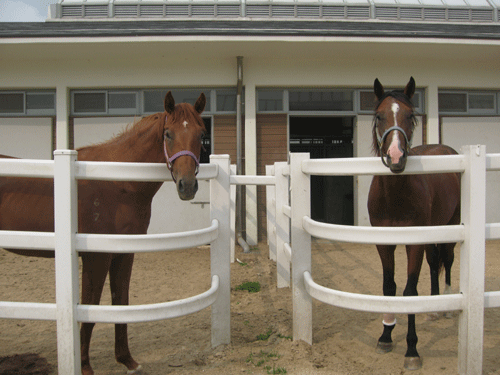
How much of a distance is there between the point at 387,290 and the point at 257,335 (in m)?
1.01

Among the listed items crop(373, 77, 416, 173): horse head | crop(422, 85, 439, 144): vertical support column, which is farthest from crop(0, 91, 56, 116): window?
crop(422, 85, 439, 144): vertical support column

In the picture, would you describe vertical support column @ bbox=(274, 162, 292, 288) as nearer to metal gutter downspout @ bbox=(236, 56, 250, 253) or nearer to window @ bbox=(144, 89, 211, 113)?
metal gutter downspout @ bbox=(236, 56, 250, 253)

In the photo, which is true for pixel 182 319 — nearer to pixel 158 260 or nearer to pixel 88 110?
pixel 158 260

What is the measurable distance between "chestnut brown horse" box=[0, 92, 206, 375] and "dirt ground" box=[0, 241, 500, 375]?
1.49 feet

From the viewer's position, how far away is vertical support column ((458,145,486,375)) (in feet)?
5.89

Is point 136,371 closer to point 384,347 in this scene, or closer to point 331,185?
point 384,347

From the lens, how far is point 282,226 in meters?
4.39

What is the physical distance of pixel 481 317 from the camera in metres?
1.82

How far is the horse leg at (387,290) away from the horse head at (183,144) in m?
1.47

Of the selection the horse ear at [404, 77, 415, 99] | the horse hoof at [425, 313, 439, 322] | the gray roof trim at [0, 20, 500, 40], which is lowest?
the horse hoof at [425, 313, 439, 322]

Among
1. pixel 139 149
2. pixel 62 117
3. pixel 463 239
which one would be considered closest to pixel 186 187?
pixel 139 149

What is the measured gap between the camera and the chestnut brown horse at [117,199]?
6.91ft

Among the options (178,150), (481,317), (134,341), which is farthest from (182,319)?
(481,317)

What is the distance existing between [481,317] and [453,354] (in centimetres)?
82
